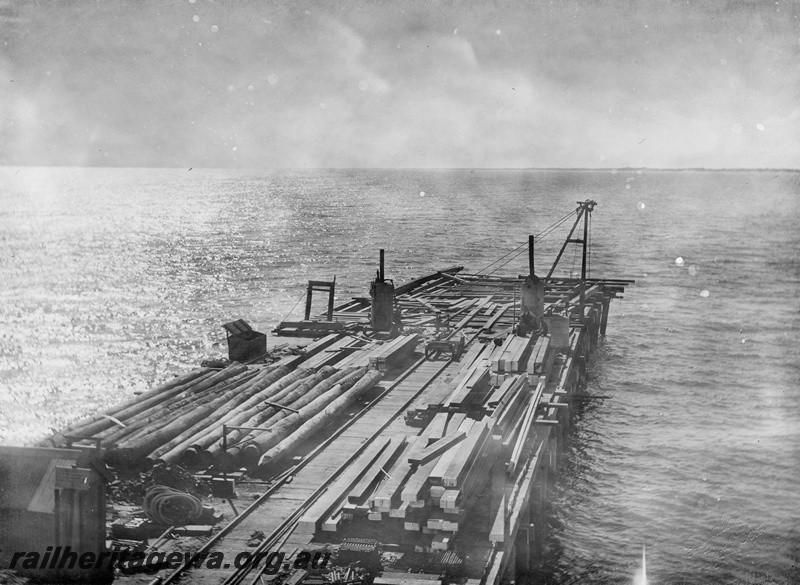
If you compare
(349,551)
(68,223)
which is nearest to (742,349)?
(349,551)

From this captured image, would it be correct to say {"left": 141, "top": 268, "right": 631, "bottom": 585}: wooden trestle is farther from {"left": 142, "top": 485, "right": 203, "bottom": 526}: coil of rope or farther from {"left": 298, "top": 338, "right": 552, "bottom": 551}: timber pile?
{"left": 142, "top": 485, "right": 203, "bottom": 526}: coil of rope

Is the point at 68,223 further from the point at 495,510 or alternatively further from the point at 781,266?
Result: the point at 495,510

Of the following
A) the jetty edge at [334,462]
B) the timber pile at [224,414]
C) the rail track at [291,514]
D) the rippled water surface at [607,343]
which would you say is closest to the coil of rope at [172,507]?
the jetty edge at [334,462]

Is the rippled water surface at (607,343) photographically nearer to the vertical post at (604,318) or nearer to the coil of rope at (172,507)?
the vertical post at (604,318)

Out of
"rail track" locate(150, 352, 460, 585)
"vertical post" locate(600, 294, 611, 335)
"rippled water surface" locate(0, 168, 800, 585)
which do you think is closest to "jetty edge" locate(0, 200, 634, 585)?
"rail track" locate(150, 352, 460, 585)

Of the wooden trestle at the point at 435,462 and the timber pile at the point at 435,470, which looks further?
the timber pile at the point at 435,470

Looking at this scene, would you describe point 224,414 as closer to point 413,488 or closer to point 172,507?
point 172,507
